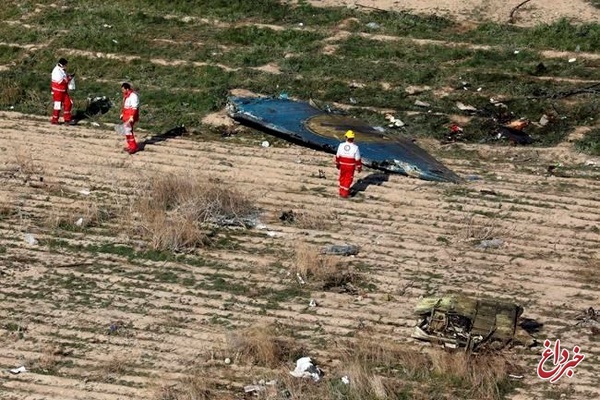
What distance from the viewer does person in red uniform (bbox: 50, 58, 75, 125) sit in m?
16.3

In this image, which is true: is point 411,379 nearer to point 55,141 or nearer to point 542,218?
point 542,218

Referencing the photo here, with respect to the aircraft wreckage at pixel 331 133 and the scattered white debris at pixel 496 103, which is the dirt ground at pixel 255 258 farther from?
the scattered white debris at pixel 496 103

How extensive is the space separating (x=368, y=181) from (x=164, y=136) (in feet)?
12.0

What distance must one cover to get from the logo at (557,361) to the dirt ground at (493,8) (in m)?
10.8

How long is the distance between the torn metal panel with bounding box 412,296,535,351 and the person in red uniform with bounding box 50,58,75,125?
26.0 feet

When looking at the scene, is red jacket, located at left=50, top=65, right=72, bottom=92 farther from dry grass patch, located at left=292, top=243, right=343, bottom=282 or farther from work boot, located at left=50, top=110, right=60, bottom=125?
dry grass patch, located at left=292, top=243, right=343, bottom=282

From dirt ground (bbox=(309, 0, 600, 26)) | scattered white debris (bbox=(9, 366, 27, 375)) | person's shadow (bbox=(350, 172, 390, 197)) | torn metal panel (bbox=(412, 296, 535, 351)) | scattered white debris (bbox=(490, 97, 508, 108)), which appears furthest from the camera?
dirt ground (bbox=(309, 0, 600, 26))

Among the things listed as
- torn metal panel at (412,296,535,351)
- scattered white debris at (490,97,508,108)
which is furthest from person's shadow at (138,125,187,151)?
torn metal panel at (412,296,535,351)

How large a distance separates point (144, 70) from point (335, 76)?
366 centimetres

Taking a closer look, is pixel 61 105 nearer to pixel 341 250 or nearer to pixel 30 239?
pixel 30 239

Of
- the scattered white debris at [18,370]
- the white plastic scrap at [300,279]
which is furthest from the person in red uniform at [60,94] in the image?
the scattered white debris at [18,370]

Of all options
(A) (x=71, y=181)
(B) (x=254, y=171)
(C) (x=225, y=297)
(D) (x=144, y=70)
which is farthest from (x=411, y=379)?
(D) (x=144, y=70)

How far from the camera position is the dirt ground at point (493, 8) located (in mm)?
20219

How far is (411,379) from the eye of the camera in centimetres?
1024
